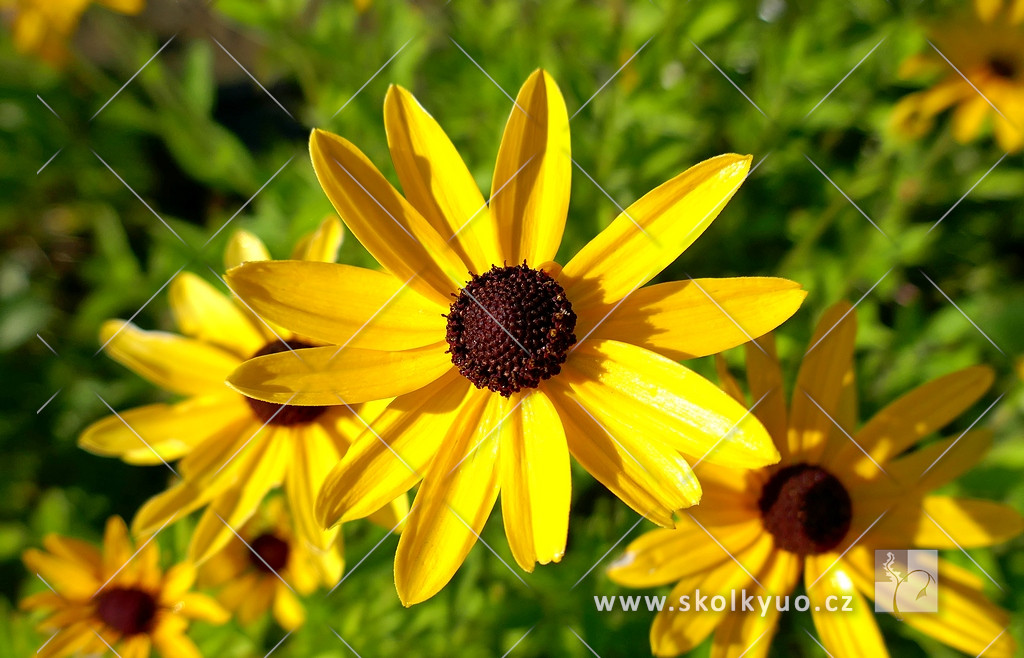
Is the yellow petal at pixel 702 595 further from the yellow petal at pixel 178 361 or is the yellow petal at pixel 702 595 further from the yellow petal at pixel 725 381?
the yellow petal at pixel 178 361

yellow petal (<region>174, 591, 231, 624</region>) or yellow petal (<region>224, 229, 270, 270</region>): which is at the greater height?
yellow petal (<region>224, 229, 270, 270</region>)

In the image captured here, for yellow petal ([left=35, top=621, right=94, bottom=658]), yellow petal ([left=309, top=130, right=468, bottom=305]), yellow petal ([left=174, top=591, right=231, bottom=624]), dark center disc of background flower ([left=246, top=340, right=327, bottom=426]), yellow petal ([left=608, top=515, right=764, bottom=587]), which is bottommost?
yellow petal ([left=35, top=621, right=94, bottom=658])

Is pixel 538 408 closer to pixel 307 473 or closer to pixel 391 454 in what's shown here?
pixel 391 454

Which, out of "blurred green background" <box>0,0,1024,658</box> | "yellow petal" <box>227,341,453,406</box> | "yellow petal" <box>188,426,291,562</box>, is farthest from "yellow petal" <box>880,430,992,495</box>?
"yellow petal" <box>188,426,291,562</box>

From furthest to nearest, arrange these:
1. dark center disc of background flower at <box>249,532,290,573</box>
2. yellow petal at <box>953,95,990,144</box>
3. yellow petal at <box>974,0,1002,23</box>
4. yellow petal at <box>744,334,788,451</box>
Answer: yellow petal at <box>974,0,1002,23</box> → yellow petal at <box>953,95,990,144</box> → dark center disc of background flower at <box>249,532,290,573</box> → yellow petal at <box>744,334,788,451</box>

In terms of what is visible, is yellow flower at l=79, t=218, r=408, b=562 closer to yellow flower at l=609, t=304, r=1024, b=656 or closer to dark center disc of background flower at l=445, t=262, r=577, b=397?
dark center disc of background flower at l=445, t=262, r=577, b=397

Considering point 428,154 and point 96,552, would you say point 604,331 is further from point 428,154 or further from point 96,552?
point 96,552

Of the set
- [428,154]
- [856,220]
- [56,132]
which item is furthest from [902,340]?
[56,132]
